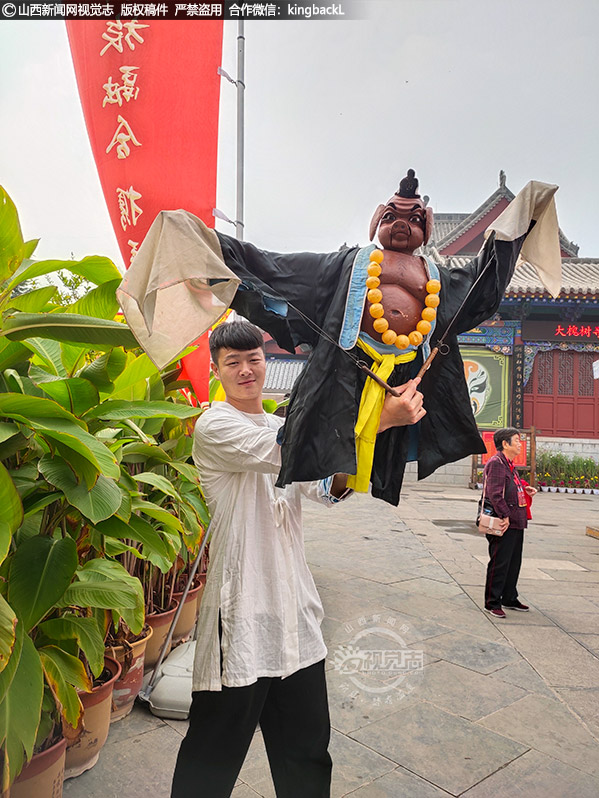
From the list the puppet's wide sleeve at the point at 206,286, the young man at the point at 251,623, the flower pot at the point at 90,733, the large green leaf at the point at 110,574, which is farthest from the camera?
the flower pot at the point at 90,733

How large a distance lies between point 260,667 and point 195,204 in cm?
223

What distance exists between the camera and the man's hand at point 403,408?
→ 1.25 meters

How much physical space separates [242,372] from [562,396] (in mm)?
13031

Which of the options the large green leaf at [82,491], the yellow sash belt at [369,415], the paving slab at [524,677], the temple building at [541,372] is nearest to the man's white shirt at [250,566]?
the yellow sash belt at [369,415]

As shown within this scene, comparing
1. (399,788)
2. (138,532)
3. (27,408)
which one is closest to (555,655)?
(399,788)

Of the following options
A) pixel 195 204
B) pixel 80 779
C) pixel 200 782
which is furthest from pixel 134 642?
pixel 195 204

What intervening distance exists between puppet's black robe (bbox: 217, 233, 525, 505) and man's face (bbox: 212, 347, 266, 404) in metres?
0.31

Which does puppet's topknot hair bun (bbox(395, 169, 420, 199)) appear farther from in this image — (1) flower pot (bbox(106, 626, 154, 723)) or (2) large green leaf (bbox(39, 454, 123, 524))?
(1) flower pot (bbox(106, 626, 154, 723))

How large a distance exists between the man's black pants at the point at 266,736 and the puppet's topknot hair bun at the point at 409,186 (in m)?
1.27

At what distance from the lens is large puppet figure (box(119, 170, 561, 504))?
1204 millimetres

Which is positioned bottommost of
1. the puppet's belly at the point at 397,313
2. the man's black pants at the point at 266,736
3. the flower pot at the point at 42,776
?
the flower pot at the point at 42,776

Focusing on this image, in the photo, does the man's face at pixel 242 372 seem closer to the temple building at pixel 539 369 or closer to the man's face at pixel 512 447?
the man's face at pixel 512 447

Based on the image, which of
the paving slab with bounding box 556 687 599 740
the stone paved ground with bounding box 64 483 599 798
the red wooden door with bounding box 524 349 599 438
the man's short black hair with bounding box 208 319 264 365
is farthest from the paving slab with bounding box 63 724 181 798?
the red wooden door with bounding box 524 349 599 438

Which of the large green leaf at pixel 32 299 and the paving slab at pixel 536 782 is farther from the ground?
the large green leaf at pixel 32 299
